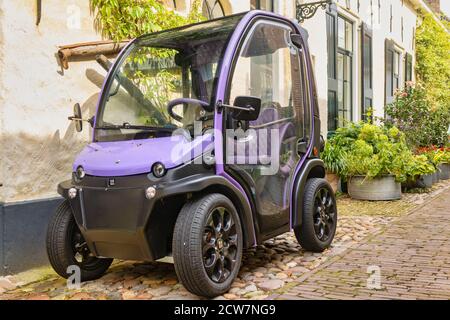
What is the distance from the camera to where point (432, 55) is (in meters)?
19.5

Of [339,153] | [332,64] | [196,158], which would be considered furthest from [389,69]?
[196,158]

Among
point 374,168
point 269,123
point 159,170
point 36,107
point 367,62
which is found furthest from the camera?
point 367,62

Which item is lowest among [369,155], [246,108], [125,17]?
[369,155]

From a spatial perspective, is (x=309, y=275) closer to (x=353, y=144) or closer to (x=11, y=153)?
(x=11, y=153)

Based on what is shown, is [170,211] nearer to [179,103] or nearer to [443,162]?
[179,103]

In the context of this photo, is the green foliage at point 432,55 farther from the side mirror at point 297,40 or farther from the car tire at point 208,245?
the car tire at point 208,245

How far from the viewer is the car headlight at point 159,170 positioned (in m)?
3.46

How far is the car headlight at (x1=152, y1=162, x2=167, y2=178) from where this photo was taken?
11.3 feet

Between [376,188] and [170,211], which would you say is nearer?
[170,211]

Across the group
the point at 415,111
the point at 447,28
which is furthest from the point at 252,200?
the point at 447,28

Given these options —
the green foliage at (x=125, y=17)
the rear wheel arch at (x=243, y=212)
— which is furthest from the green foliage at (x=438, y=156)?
the rear wheel arch at (x=243, y=212)

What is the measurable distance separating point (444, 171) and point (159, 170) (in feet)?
34.0
